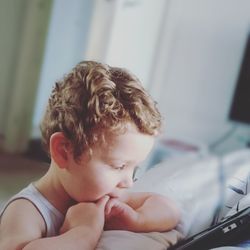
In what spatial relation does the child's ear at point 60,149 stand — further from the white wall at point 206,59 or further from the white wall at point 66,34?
the white wall at point 206,59

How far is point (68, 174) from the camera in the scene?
33 cm

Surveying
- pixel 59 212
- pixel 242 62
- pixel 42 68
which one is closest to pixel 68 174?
pixel 59 212

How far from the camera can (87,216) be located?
34 centimetres

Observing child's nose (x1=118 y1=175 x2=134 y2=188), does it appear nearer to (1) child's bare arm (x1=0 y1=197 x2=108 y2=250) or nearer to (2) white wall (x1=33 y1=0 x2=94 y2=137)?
(1) child's bare arm (x1=0 y1=197 x2=108 y2=250)

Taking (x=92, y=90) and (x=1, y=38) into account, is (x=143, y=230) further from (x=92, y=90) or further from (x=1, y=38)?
(x=1, y=38)

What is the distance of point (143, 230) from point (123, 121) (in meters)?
0.10

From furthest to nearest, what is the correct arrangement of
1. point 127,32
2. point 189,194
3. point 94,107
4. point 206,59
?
point 206,59 < point 127,32 < point 189,194 < point 94,107

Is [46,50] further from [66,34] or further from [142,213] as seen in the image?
[142,213]

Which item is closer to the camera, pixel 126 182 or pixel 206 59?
pixel 126 182

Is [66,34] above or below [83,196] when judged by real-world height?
above

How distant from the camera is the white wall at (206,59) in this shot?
1.02 meters

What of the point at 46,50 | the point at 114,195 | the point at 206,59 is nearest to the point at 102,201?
the point at 114,195

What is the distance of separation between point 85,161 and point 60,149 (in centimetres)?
2

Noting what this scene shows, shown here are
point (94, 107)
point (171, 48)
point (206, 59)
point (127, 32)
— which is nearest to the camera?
point (94, 107)
